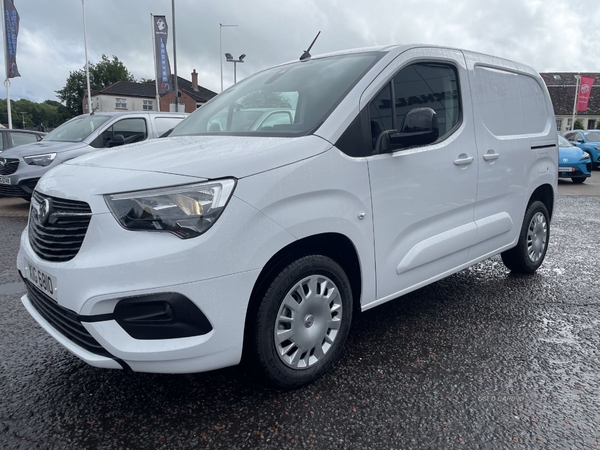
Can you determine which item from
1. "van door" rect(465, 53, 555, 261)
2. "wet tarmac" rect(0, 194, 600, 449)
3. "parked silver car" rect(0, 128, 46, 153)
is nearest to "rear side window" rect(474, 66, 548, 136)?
"van door" rect(465, 53, 555, 261)

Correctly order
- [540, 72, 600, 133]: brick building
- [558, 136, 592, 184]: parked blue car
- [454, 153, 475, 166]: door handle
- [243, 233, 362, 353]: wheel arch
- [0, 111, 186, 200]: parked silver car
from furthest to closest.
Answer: [540, 72, 600, 133]: brick building < [558, 136, 592, 184]: parked blue car < [0, 111, 186, 200]: parked silver car < [454, 153, 475, 166]: door handle < [243, 233, 362, 353]: wheel arch

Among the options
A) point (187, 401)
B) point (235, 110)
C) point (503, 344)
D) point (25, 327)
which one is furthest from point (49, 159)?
point (503, 344)

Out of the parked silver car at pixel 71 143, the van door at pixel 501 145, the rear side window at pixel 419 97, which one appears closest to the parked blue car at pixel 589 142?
the parked silver car at pixel 71 143

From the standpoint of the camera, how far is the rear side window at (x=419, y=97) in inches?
114

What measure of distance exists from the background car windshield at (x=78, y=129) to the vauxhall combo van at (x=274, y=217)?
235 inches

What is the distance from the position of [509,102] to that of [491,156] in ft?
2.29

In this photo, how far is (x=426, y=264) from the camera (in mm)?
3236

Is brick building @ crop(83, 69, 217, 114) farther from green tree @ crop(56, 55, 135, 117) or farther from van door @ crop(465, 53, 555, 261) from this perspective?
van door @ crop(465, 53, 555, 261)

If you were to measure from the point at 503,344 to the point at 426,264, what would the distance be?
2.44ft

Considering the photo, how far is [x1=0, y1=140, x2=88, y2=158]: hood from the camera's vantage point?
8453mm

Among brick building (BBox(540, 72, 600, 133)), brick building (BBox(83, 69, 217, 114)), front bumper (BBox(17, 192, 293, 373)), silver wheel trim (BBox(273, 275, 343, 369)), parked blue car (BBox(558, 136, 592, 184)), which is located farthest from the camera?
brick building (BBox(83, 69, 217, 114))

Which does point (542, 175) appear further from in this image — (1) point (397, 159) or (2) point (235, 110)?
(2) point (235, 110)

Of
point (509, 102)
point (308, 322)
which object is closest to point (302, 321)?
point (308, 322)

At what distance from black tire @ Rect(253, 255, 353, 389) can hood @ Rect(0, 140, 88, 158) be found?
726 centimetres
